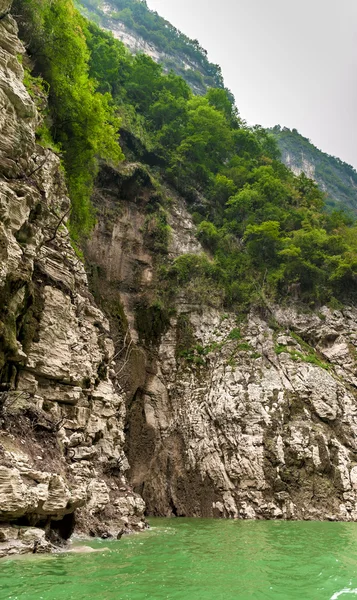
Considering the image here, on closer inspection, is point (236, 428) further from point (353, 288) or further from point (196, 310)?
point (353, 288)

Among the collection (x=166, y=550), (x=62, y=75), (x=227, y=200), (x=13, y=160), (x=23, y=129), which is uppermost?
(x=227, y=200)

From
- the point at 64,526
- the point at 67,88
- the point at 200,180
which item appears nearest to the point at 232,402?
the point at 64,526

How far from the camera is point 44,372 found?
1095 cm

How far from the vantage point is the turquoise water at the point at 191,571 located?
5.41m

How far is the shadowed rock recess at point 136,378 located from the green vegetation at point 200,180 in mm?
1049

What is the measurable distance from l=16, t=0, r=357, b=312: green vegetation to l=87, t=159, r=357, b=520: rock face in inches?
56.2

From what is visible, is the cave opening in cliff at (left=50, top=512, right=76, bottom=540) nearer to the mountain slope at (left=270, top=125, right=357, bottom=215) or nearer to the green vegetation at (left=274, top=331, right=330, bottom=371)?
the green vegetation at (left=274, top=331, right=330, bottom=371)

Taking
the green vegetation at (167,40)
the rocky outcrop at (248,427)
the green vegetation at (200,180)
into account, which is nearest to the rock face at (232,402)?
the rocky outcrop at (248,427)

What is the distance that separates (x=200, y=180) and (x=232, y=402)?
59.2 feet

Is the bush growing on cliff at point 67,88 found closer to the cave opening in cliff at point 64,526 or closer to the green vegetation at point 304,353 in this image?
the green vegetation at point 304,353

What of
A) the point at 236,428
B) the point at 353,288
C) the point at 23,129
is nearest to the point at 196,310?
the point at 236,428

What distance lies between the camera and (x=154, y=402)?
2084 centimetres

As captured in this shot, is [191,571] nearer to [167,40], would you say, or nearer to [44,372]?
[44,372]

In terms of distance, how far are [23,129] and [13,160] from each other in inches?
38.4
